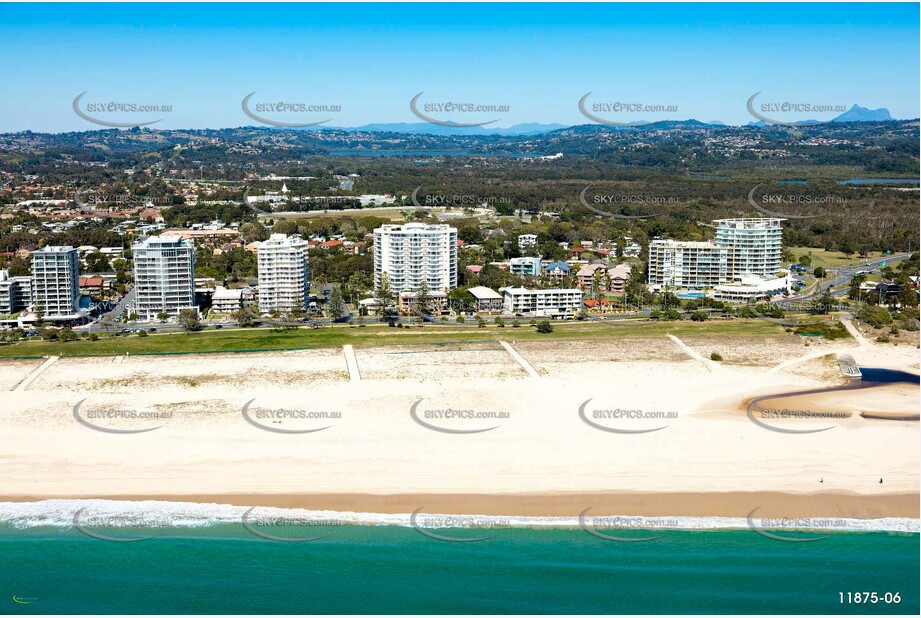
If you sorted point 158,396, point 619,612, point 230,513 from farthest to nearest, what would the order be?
1. point 158,396
2. point 230,513
3. point 619,612

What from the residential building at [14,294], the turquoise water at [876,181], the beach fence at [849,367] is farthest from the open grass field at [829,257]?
the residential building at [14,294]

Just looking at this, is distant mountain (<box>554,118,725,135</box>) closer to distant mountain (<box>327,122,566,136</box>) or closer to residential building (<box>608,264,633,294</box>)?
distant mountain (<box>327,122,566,136</box>)

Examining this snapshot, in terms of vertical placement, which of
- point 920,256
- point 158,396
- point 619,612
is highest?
point 920,256

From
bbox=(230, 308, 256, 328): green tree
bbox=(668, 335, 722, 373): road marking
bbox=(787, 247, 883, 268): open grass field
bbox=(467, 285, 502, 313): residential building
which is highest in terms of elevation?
bbox=(787, 247, 883, 268): open grass field

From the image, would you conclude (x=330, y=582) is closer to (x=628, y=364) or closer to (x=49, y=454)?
(x=49, y=454)

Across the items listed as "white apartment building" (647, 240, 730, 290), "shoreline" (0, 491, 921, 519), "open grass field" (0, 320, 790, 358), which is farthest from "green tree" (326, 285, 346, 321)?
"shoreline" (0, 491, 921, 519)

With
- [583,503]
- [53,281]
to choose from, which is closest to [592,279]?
[53,281]

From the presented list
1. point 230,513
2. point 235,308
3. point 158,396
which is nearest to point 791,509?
point 230,513
